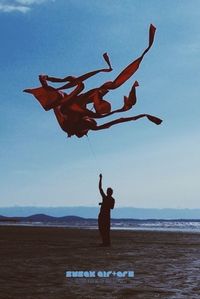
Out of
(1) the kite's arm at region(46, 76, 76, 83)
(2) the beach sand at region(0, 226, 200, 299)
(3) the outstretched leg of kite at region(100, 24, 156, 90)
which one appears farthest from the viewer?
(1) the kite's arm at region(46, 76, 76, 83)

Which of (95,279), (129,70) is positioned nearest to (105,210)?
(129,70)

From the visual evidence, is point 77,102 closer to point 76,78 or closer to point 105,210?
point 76,78

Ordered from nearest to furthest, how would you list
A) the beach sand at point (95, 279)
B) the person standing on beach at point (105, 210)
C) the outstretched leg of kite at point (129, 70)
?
the beach sand at point (95, 279), the outstretched leg of kite at point (129, 70), the person standing on beach at point (105, 210)

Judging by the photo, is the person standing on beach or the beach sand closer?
the beach sand

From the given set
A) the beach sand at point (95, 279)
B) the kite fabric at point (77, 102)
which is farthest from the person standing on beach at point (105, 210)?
the kite fabric at point (77, 102)

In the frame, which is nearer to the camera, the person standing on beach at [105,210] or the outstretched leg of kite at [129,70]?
the outstretched leg of kite at [129,70]

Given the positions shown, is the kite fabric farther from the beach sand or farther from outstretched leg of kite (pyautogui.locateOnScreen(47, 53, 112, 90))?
the beach sand

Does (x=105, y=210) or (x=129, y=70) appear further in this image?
(x=105, y=210)

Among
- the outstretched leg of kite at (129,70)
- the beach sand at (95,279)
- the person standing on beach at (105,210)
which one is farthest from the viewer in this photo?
the person standing on beach at (105,210)

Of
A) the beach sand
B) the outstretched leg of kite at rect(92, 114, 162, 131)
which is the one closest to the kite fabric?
the outstretched leg of kite at rect(92, 114, 162, 131)

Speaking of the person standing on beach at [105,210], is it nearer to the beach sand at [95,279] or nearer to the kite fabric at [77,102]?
the beach sand at [95,279]

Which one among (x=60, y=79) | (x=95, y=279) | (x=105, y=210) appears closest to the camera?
(x=95, y=279)

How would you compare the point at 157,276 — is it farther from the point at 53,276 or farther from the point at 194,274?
the point at 53,276

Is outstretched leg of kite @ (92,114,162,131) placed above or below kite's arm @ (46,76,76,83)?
below
